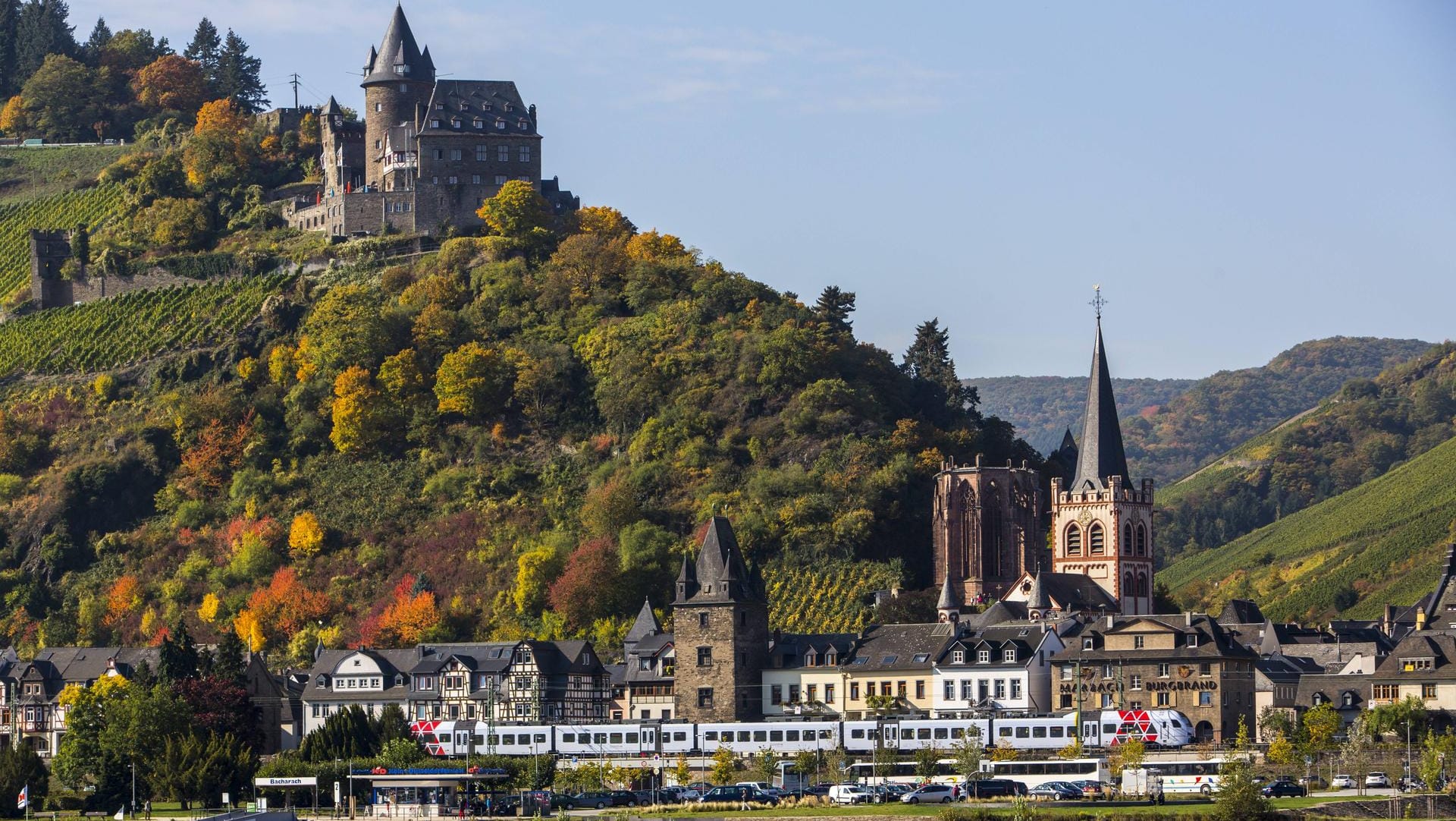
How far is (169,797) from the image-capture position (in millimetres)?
89812

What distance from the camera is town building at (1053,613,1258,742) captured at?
9869 centimetres

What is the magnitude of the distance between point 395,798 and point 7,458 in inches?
2454

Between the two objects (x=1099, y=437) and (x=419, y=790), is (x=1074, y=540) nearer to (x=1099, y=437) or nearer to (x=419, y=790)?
(x=1099, y=437)

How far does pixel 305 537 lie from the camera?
433 feet

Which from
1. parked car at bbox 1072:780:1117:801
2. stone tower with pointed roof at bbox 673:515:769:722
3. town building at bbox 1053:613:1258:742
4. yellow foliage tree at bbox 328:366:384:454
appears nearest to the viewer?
parked car at bbox 1072:780:1117:801

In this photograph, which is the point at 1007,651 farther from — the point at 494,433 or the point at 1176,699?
the point at 494,433

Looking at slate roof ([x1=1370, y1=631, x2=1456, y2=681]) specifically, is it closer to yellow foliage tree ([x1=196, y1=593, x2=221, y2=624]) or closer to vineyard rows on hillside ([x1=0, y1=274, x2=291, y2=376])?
yellow foliage tree ([x1=196, y1=593, x2=221, y2=624])

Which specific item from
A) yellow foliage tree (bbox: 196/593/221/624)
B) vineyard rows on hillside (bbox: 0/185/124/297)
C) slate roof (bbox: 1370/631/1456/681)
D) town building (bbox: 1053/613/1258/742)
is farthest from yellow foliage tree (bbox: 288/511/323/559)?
slate roof (bbox: 1370/631/1456/681)

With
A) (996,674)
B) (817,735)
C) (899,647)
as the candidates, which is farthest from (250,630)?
(996,674)

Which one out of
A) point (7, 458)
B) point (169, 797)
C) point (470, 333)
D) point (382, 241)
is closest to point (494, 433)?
point (470, 333)

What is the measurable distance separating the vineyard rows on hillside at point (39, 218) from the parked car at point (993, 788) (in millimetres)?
95078

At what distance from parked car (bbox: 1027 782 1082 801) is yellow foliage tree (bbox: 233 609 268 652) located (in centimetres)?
4848

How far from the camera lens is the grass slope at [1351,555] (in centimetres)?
15400

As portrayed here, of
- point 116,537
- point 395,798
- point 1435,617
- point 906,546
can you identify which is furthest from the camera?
point 116,537
